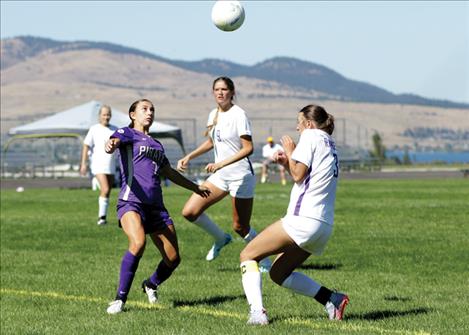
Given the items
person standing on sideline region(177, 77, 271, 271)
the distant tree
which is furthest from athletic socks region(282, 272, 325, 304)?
the distant tree

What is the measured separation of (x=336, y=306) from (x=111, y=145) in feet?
8.54

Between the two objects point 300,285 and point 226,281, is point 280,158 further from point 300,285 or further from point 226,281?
point 226,281

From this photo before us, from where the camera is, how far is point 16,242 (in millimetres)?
18438

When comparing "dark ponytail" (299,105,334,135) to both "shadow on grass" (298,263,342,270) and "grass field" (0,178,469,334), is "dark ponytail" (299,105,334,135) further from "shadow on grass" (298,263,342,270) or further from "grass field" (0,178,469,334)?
"shadow on grass" (298,263,342,270)

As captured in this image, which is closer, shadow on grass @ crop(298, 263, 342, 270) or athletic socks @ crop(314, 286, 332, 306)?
athletic socks @ crop(314, 286, 332, 306)

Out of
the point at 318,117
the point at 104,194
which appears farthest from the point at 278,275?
the point at 104,194

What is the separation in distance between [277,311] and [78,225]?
467 inches

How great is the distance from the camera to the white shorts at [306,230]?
9195 millimetres

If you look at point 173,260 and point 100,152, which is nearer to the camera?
point 173,260

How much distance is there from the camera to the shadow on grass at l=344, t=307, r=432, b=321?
983 cm

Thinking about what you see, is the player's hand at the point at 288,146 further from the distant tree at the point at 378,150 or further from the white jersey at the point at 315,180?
the distant tree at the point at 378,150

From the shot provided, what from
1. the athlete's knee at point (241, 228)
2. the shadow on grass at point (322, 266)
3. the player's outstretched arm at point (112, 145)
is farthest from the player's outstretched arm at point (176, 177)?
the shadow on grass at point (322, 266)

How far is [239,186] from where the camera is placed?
1341cm

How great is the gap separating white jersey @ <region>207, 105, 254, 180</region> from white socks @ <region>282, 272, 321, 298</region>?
343 centimetres
